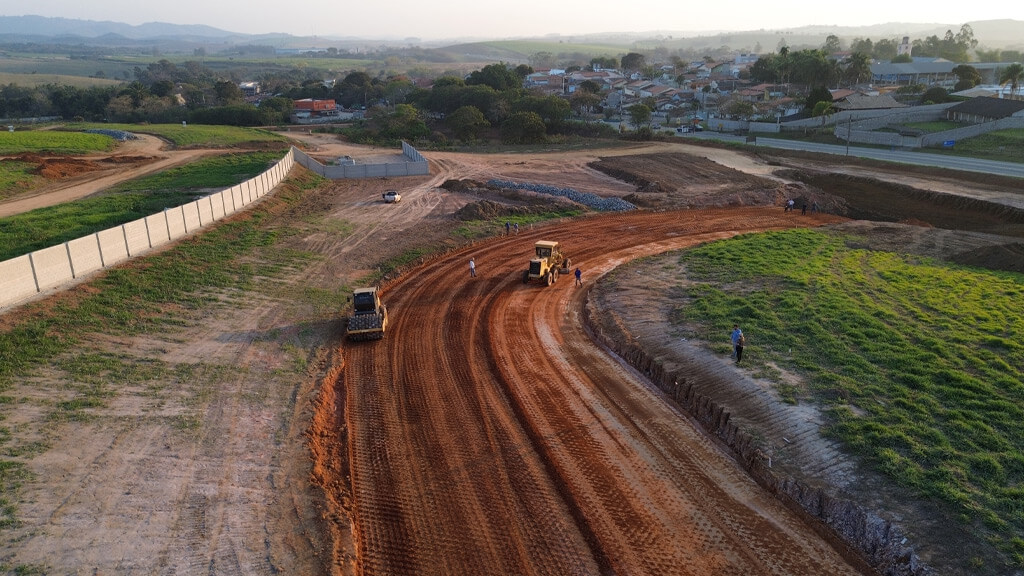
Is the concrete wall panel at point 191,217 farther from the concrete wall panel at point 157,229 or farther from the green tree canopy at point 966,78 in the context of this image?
the green tree canopy at point 966,78

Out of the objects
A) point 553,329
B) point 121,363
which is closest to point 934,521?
point 553,329

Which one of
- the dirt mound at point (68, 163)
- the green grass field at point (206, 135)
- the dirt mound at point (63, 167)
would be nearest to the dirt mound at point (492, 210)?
the green grass field at point (206, 135)

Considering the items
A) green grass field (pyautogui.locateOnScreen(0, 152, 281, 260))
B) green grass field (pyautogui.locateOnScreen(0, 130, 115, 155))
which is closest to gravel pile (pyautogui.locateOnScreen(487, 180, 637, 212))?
green grass field (pyautogui.locateOnScreen(0, 152, 281, 260))

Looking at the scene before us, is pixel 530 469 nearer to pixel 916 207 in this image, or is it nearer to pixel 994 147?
pixel 916 207

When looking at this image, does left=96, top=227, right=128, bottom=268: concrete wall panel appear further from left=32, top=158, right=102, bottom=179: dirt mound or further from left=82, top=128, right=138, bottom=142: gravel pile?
left=82, top=128, right=138, bottom=142: gravel pile

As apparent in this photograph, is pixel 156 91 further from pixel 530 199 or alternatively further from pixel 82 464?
pixel 82 464

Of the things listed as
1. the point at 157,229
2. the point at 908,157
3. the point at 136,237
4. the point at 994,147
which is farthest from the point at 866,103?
the point at 136,237

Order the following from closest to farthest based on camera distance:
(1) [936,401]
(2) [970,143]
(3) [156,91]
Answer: (1) [936,401], (2) [970,143], (3) [156,91]
